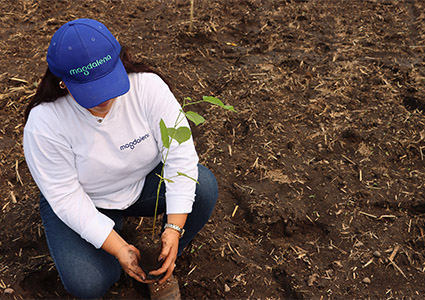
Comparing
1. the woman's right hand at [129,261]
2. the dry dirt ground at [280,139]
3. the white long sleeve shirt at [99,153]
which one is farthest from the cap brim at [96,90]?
the dry dirt ground at [280,139]

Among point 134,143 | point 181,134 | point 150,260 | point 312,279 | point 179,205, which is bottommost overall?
point 312,279

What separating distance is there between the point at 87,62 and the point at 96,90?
10 centimetres

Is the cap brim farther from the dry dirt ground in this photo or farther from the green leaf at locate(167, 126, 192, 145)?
the dry dirt ground

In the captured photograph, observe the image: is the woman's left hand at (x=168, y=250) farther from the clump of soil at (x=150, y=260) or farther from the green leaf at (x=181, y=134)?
the green leaf at (x=181, y=134)

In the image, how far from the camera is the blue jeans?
162cm

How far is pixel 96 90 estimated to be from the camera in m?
1.41

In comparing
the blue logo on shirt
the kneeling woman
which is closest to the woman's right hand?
the kneeling woman

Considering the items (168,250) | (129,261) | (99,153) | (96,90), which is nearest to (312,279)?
(168,250)

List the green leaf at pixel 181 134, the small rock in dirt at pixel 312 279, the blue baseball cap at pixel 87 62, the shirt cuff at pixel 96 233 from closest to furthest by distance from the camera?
the blue baseball cap at pixel 87 62 < the green leaf at pixel 181 134 < the shirt cuff at pixel 96 233 < the small rock in dirt at pixel 312 279

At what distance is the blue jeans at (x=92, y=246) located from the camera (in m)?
1.62

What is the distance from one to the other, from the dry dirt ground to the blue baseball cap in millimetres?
936

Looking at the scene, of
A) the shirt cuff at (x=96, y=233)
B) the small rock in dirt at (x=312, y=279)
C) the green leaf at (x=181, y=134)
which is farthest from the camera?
the small rock in dirt at (x=312, y=279)

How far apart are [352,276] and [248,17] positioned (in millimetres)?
2597

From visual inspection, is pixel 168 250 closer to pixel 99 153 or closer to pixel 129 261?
pixel 129 261
